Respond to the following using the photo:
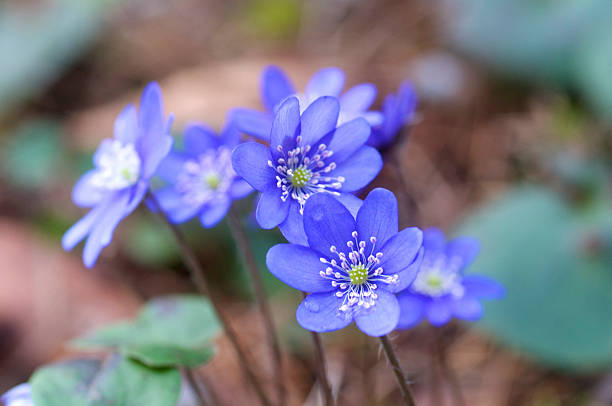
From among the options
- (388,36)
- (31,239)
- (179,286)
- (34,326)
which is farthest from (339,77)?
(388,36)

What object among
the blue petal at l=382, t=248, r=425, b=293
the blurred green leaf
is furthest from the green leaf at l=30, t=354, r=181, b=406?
the blurred green leaf

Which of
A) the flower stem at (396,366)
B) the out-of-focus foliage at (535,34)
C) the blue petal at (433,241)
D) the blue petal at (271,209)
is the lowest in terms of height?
the flower stem at (396,366)

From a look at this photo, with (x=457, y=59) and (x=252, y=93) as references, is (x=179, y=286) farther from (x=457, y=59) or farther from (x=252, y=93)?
(x=457, y=59)

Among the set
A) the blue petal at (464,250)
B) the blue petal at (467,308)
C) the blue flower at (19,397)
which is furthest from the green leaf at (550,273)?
the blue flower at (19,397)

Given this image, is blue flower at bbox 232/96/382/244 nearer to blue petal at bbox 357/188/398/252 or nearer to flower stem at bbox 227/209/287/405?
blue petal at bbox 357/188/398/252

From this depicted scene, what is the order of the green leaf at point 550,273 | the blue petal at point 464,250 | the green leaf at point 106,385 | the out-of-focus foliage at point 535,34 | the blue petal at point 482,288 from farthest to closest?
the out-of-focus foliage at point 535,34 < the green leaf at point 550,273 < the blue petal at point 464,250 < the blue petal at point 482,288 < the green leaf at point 106,385

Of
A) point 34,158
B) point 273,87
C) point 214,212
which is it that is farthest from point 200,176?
point 34,158

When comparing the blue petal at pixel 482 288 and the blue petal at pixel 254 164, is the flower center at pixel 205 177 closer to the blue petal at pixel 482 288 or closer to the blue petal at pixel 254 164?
the blue petal at pixel 254 164
